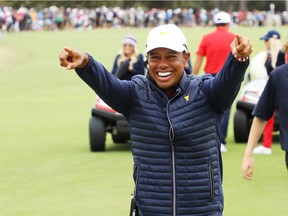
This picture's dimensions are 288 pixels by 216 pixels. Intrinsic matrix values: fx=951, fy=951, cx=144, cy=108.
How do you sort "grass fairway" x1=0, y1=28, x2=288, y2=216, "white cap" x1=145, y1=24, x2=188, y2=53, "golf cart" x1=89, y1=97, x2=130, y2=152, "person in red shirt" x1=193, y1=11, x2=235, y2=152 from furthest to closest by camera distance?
"person in red shirt" x1=193, y1=11, x2=235, y2=152 < "golf cart" x1=89, y1=97, x2=130, y2=152 < "grass fairway" x1=0, y1=28, x2=288, y2=216 < "white cap" x1=145, y1=24, x2=188, y2=53

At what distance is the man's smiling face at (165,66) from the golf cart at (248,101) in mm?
8446

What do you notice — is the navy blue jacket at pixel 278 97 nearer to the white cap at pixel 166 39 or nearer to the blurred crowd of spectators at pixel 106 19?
the white cap at pixel 166 39

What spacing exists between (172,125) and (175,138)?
75mm

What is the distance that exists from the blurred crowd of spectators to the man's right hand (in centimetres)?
6552

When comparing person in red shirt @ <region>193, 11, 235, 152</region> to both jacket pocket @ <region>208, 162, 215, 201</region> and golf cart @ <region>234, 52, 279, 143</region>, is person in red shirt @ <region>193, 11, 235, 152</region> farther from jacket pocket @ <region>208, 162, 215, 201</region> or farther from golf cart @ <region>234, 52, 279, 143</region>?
jacket pocket @ <region>208, 162, 215, 201</region>

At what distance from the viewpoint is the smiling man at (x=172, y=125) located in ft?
17.5

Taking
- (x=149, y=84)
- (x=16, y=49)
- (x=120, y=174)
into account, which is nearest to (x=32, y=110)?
(x=120, y=174)

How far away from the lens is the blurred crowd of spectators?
74.3m

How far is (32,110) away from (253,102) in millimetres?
7784

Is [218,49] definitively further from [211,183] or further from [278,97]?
[211,183]

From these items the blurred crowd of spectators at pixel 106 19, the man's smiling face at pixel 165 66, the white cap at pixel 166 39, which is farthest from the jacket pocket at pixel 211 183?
the blurred crowd of spectators at pixel 106 19

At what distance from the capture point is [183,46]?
5355mm

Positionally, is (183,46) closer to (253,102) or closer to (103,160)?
(103,160)

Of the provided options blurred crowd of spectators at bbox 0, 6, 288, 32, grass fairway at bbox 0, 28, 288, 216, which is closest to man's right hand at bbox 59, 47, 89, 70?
grass fairway at bbox 0, 28, 288, 216
